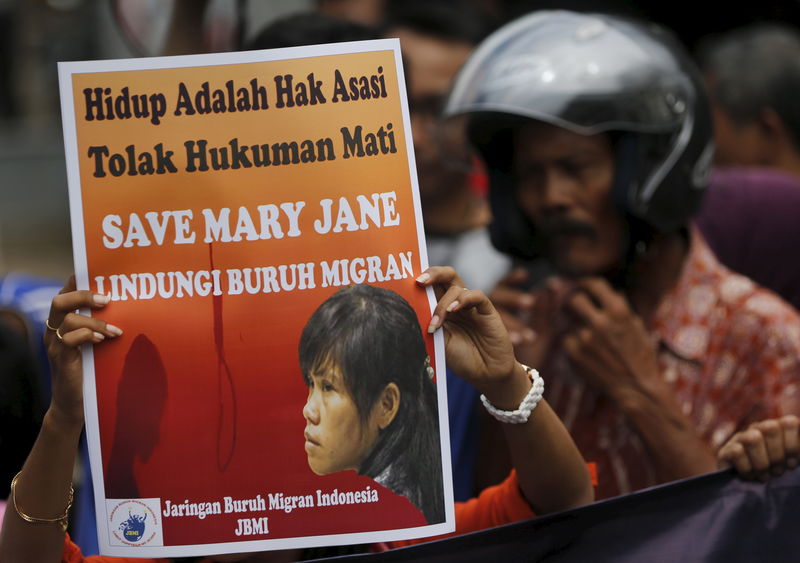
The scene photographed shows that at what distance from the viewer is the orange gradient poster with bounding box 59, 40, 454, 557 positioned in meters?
1.53

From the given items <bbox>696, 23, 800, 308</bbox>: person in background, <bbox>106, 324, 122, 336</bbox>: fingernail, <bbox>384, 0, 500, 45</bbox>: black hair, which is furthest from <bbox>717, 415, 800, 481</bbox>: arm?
<bbox>384, 0, 500, 45</bbox>: black hair

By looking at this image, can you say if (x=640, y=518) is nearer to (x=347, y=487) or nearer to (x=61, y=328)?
(x=347, y=487)

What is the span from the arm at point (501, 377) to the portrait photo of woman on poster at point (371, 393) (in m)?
0.06

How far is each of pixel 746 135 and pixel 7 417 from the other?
9.48 feet

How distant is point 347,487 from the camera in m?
1.54

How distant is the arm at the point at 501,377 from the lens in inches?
61.7

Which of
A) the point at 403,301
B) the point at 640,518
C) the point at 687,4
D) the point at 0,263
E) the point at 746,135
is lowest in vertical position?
the point at 640,518

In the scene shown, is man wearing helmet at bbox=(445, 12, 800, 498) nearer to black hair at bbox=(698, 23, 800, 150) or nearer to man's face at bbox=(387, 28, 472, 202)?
man's face at bbox=(387, 28, 472, 202)

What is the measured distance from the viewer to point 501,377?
160cm

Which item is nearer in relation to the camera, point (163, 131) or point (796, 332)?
point (163, 131)

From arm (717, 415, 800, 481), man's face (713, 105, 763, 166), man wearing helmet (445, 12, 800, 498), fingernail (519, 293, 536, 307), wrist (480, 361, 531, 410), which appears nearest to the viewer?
wrist (480, 361, 531, 410)

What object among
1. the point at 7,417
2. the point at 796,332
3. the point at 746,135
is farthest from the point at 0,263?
the point at 796,332

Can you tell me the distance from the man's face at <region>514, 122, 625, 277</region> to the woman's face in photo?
4.08ft

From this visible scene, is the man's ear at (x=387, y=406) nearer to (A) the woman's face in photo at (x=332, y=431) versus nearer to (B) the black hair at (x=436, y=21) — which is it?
(A) the woman's face in photo at (x=332, y=431)
